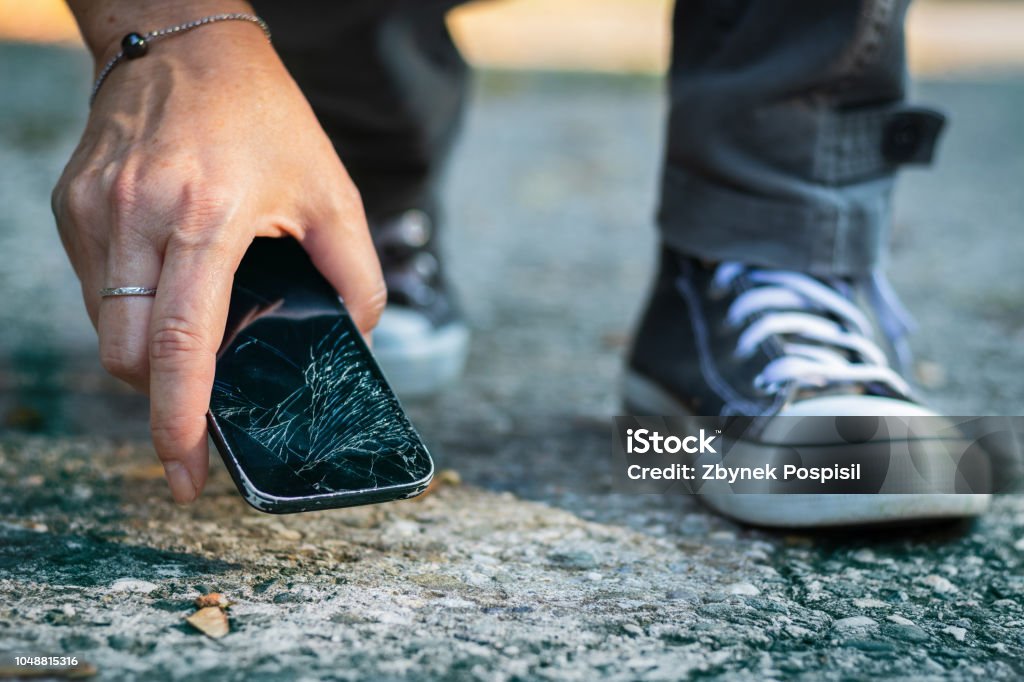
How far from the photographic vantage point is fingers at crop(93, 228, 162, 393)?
901mm

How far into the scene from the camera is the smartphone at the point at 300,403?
888 mm

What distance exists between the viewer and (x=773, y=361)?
1200mm

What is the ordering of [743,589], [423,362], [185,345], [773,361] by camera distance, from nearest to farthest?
[185,345]
[743,589]
[773,361]
[423,362]

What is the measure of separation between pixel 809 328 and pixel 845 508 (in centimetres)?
25

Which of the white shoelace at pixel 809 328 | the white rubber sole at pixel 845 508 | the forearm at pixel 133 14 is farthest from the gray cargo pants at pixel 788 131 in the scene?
the forearm at pixel 133 14

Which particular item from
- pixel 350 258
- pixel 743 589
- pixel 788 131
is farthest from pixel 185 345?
pixel 788 131

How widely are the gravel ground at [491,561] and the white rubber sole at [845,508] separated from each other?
33 mm

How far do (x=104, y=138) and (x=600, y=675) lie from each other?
68cm

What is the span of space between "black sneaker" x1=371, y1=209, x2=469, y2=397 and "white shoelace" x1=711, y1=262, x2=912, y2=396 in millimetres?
564

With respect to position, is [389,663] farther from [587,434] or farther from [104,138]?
[587,434]

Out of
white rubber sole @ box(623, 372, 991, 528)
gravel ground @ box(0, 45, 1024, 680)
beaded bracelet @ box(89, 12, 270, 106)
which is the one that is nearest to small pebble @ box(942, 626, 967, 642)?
gravel ground @ box(0, 45, 1024, 680)

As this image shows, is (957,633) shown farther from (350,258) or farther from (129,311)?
(129,311)

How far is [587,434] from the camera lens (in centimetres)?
151

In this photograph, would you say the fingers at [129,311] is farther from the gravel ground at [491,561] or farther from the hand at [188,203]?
the gravel ground at [491,561]
